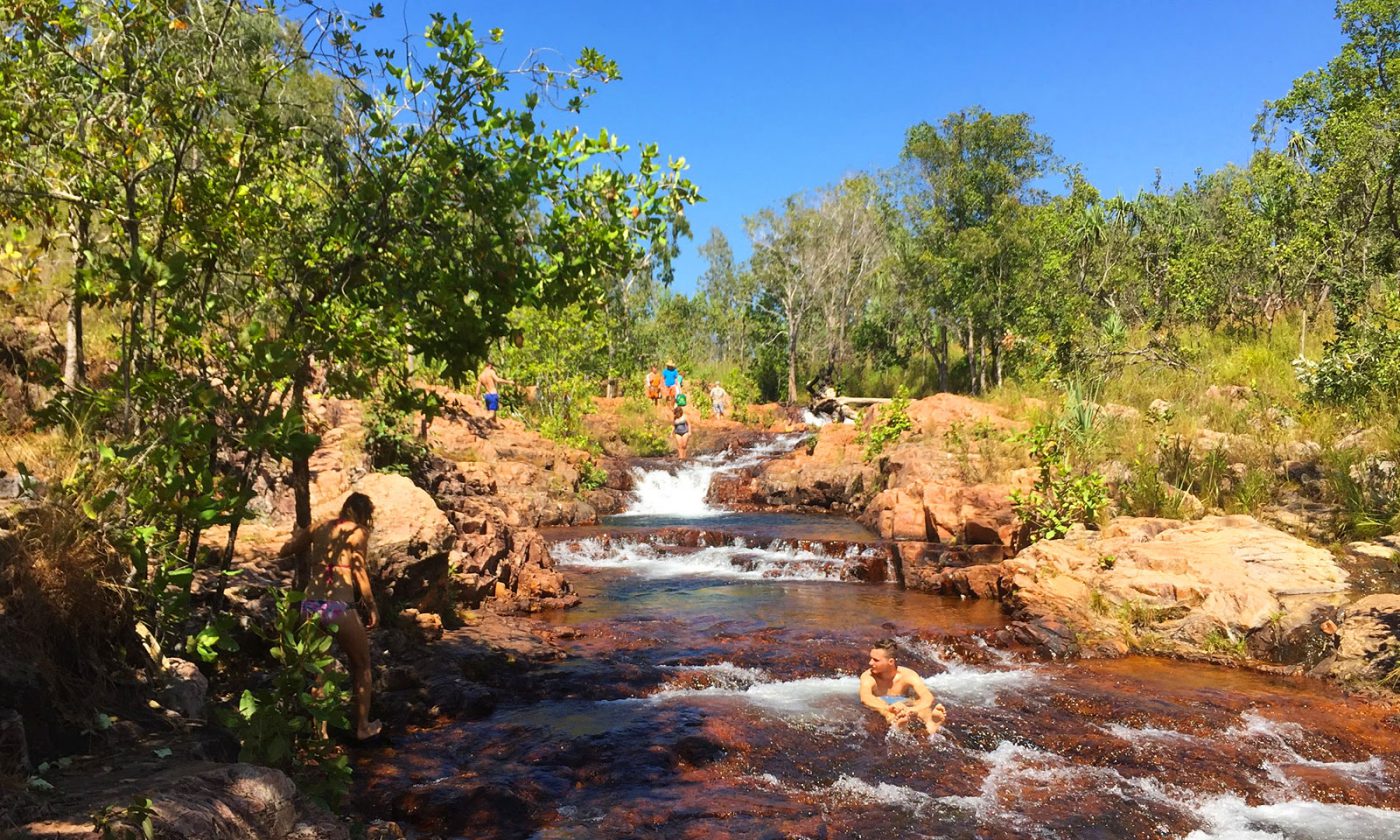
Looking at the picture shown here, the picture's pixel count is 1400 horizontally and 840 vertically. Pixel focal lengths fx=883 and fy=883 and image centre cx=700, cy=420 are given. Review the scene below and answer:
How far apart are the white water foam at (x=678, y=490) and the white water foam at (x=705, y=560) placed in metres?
4.77

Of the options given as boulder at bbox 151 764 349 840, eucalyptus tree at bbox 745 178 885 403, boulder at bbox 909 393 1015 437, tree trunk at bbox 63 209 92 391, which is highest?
eucalyptus tree at bbox 745 178 885 403

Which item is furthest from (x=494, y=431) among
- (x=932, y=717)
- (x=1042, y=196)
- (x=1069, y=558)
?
(x=1042, y=196)

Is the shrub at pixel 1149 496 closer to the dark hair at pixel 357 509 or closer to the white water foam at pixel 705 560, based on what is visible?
the white water foam at pixel 705 560

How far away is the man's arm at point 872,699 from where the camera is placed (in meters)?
7.30

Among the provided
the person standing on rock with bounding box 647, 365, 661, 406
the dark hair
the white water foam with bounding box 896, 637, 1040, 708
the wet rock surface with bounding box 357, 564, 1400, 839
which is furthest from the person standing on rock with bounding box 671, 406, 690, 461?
the dark hair

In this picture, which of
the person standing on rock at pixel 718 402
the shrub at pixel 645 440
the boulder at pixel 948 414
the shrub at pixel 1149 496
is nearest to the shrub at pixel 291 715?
the shrub at pixel 1149 496

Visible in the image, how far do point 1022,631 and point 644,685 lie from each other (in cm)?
443

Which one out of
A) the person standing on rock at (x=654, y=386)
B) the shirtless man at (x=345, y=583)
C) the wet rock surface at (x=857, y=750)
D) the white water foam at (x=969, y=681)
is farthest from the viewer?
the person standing on rock at (x=654, y=386)

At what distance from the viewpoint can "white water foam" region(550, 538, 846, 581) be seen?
14070mm

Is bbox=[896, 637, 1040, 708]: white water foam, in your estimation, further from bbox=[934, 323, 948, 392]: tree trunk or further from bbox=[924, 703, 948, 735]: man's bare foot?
bbox=[934, 323, 948, 392]: tree trunk

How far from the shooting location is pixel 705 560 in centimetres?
1493

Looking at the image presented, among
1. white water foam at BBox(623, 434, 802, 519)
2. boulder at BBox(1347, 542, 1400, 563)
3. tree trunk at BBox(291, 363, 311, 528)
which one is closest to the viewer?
tree trunk at BBox(291, 363, 311, 528)

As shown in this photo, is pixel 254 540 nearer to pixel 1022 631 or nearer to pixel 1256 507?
pixel 1022 631

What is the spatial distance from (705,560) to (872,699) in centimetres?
758
